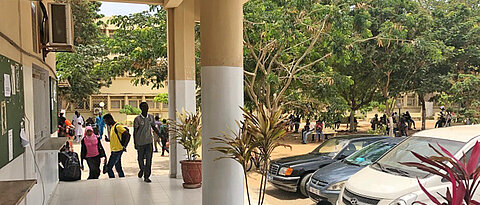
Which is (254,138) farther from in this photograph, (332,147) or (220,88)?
(332,147)

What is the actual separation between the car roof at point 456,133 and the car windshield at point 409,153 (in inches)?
2.7

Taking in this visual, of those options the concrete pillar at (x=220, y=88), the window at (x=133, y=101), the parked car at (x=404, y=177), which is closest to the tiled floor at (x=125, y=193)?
the concrete pillar at (x=220, y=88)

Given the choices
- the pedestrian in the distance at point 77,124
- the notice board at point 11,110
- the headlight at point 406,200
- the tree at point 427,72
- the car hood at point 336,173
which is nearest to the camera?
the notice board at point 11,110

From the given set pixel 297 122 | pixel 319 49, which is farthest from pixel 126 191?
pixel 297 122

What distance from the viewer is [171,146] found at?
848 cm

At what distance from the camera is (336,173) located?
659cm

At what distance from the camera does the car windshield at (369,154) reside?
6.86 metres

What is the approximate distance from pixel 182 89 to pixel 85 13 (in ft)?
60.6

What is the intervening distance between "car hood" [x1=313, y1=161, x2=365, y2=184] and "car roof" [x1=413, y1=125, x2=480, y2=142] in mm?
1403

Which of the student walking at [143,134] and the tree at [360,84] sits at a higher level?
the tree at [360,84]

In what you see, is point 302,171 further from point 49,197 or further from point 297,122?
point 297,122

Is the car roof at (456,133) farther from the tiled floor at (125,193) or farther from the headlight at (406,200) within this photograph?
the tiled floor at (125,193)

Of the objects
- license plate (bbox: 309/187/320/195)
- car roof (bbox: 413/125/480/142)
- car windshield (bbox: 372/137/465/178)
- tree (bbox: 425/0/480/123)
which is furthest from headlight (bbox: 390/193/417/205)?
tree (bbox: 425/0/480/123)

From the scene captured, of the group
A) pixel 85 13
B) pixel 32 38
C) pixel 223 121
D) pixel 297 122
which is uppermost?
pixel 85 13
